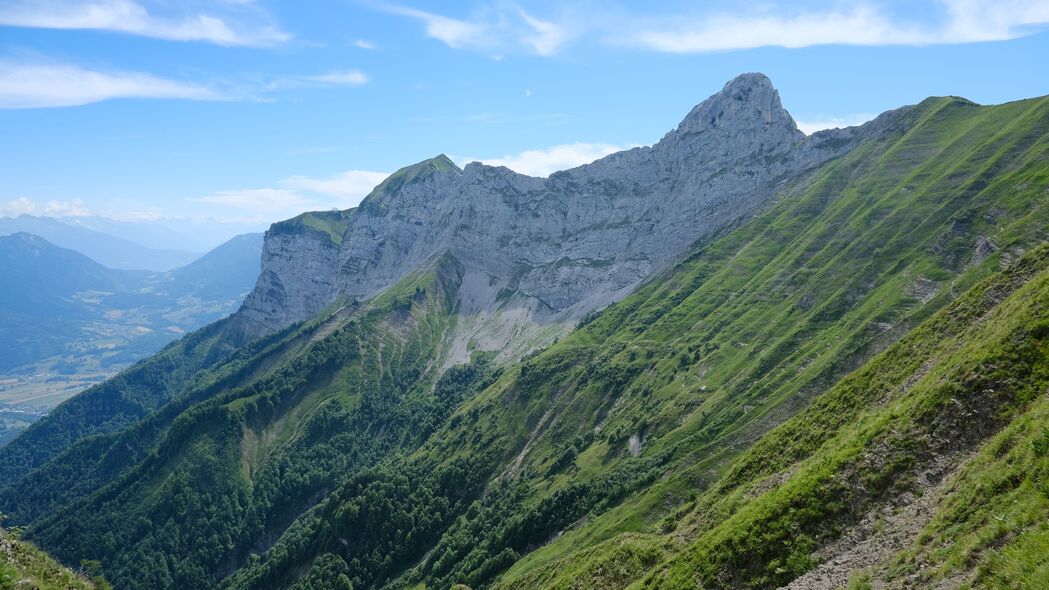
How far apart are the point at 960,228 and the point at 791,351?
73.6 meters

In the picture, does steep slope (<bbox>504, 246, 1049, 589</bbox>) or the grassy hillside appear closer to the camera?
steep slope (<bbox>504, 246, 1049, 589</bbox>)

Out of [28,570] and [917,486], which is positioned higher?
[917,486]

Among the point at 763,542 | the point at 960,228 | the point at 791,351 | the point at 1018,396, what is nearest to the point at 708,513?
the point at 763,542

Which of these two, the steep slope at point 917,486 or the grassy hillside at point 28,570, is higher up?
the steep slope at point 917,486

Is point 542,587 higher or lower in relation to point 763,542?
lower

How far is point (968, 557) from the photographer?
3219cm

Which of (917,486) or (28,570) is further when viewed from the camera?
(28,570)

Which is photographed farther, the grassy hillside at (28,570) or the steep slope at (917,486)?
the grassy hillside at (28,570)

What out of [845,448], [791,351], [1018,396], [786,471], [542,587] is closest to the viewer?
[1018,396]

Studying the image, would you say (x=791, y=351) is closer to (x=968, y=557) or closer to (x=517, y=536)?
(x=517, y=536)

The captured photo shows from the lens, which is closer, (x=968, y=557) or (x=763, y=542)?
(x=968, y=557)

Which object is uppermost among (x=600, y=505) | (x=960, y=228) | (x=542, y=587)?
(x=960, y=228)

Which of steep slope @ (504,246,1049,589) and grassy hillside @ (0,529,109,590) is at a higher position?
steep slope @ (504,246,1049,589)

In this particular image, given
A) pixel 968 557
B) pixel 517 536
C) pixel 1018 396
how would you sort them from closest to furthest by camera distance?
pixel 968 557 < pixel 1018 396 < pixel 517 536
